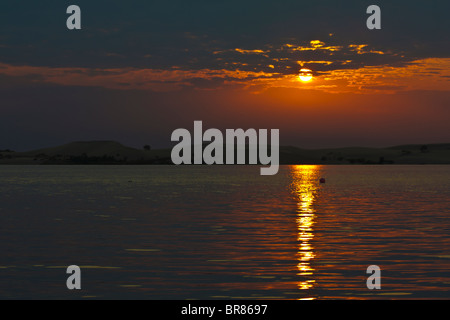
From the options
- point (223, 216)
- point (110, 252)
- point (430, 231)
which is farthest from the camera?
point (223, 216)

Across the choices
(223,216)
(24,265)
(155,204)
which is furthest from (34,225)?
(155,204)

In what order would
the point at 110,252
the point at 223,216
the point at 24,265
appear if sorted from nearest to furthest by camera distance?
the point at 24,265 → the point at 110,252 → the point at 223,216

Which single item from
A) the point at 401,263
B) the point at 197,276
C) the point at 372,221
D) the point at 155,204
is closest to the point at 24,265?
the point at 197,276

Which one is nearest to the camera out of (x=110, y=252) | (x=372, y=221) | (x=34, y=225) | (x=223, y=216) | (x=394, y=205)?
(x=110, y=252)

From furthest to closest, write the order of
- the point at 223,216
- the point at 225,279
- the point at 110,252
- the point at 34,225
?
1. the point at 223,216
2. the point at 34,225
3. the point at 110,252
4. the point at 225,279

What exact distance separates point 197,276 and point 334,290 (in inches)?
243

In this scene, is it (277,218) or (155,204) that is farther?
(155,204)

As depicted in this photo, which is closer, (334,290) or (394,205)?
(334,290)

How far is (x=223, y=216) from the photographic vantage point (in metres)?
60.2

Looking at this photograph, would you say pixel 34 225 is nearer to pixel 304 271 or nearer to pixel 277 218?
pixel 277 218

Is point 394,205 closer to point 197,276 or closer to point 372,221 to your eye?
point 372,221

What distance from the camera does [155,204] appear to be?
76.4 metres

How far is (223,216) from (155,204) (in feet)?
58.9

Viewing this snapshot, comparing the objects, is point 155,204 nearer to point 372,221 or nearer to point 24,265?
point 372,221
